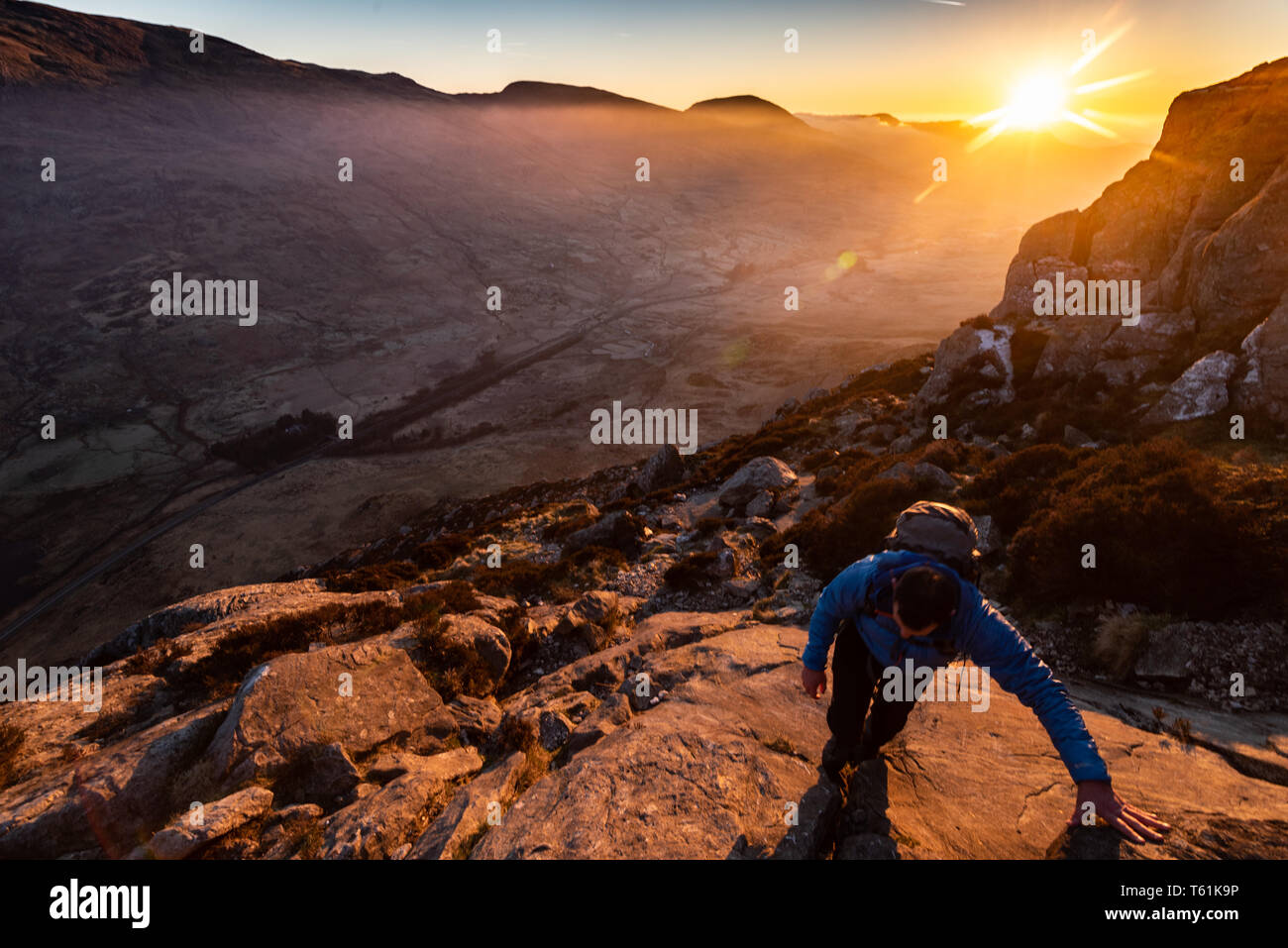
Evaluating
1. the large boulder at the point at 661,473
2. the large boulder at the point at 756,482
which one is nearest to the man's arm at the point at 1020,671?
the large boulder at the point at 756,482

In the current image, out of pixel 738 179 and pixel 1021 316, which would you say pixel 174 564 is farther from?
pixel 738 179

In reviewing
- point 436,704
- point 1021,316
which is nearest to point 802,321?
point 1021,316

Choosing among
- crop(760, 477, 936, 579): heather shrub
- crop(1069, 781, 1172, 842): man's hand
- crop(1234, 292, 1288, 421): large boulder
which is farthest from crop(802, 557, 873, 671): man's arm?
crop(1234, 292, 1288, 421): large boulder

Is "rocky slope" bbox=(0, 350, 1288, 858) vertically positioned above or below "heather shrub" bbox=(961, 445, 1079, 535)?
Answer: below

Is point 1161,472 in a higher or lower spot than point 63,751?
higher

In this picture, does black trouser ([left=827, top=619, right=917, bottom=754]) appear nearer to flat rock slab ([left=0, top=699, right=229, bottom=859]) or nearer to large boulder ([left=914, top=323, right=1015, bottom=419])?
flat rock slab ([left=0, top=699, right=229, bottom=859])

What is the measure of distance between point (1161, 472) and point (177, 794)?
51.6 ft

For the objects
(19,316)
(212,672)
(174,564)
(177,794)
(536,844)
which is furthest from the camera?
(19,316)

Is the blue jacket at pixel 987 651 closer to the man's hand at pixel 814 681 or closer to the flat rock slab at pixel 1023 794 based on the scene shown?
the man's hand at pixel 814 681

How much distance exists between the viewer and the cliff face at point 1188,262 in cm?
1744

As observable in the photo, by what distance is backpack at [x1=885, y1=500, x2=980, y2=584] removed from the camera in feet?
11.8

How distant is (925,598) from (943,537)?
1.94 feet

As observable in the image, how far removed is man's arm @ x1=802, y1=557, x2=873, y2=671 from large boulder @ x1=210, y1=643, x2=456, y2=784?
583 cm

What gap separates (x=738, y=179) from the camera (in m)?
149
